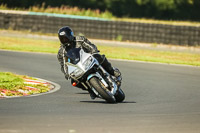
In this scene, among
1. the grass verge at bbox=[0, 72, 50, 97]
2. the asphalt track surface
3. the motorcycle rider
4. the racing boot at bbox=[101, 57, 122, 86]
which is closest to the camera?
the asphalt track surface

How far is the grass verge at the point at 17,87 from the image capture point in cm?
1088

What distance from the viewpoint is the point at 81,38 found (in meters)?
9.99

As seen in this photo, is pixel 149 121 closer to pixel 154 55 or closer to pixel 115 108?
pixel 115 108

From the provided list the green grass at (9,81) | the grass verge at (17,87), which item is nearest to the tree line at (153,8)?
the green grass at (9,81)

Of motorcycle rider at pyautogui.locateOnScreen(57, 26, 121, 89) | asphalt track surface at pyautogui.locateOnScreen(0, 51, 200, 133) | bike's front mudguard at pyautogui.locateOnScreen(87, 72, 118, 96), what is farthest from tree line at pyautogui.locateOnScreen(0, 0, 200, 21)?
bike's front mudguard at pyautogui.locateOnScreen(87, 72, 118, 96)

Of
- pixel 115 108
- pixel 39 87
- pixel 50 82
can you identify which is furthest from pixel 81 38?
pixel 50 82

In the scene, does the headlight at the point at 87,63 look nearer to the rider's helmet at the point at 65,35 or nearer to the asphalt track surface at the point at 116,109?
the rider's helmet at the point at 65,35

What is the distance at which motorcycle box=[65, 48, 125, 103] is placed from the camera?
9.55 m

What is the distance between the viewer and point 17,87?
11438 millimetres

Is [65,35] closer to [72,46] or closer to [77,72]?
[72,46]

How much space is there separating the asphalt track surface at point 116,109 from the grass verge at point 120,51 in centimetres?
484

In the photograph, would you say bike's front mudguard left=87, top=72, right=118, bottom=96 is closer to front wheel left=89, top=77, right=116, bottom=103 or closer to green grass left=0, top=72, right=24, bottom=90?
front wheel left=89, top=77, right=116, bottom=103

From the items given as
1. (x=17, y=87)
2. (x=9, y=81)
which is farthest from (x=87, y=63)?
(x=9, y=81)

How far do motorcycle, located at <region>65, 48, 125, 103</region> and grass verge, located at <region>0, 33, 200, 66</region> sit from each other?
10219mm
